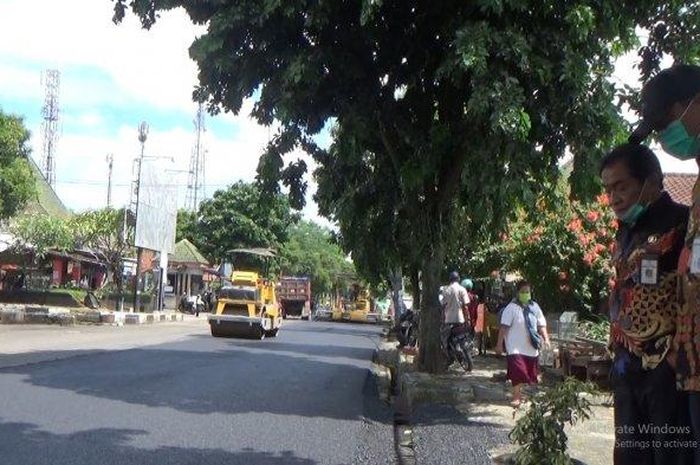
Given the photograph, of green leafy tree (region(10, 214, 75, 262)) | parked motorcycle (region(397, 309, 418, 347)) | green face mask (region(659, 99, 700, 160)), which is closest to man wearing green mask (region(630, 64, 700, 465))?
green face mask (region(659, 99, 700, 160))

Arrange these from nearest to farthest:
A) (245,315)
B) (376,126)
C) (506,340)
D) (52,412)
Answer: (52,412) → (376,126) → (506,340) → (245,315)

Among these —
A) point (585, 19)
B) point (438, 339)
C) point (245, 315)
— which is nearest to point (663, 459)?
point (585, 19)

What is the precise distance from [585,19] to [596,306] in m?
11.5

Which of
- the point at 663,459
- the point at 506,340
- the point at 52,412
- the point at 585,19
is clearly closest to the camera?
the point at 663,459

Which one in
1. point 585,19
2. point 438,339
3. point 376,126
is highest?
point 585,19

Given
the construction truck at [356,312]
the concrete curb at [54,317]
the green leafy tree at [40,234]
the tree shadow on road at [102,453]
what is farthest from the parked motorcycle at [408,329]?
the construction truck at [356,312]

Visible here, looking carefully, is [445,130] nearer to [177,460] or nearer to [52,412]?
[177,460]

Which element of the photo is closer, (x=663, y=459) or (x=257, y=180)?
(x=663, y=459)

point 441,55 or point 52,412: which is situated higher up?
point 441,55

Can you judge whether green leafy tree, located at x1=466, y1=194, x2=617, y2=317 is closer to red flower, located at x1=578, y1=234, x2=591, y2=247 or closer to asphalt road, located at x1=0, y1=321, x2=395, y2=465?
red flower, located at x1=578, y1=234, x2=591, y2=247

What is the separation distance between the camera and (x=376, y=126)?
338 inches

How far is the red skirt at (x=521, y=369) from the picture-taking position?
30.4 feet

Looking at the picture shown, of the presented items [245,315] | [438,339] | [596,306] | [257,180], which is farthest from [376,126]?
[245,315]

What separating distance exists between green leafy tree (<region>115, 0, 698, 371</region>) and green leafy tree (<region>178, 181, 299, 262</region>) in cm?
4204
